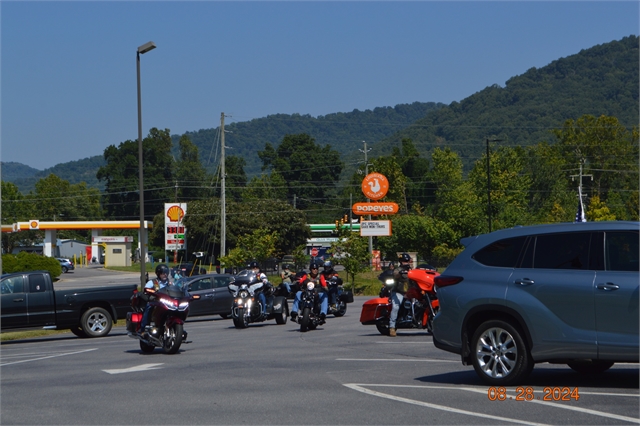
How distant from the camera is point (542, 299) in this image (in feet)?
30.6

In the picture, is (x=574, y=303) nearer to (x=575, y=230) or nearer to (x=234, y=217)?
(x=575, y=230)

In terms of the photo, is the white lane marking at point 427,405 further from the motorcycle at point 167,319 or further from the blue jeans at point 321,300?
the blue jeans at point 321,300

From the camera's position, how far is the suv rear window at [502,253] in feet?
32.0

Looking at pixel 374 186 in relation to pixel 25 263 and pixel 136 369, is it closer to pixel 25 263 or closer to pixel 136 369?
pixel 25 263

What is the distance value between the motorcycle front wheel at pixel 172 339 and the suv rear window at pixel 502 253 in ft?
23.9

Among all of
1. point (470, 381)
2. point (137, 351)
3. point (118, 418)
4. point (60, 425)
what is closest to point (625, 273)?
point (470, 381)

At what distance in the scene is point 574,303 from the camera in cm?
906

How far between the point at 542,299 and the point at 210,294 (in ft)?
64.5

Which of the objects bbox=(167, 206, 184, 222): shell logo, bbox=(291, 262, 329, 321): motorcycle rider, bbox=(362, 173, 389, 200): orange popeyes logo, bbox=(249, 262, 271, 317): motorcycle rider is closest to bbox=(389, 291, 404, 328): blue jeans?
bbox=(291, 262, 329, 321): motorcycle rider

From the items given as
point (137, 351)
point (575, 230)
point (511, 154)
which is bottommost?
point (137, 351)

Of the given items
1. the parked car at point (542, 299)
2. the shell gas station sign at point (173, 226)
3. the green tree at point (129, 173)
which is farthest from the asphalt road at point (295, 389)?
the green tree at point (129, 173)

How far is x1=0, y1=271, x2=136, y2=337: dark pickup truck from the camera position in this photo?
21.5 metres

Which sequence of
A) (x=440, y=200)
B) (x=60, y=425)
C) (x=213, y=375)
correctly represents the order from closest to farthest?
(x=60, y=425)
(x=213, y=375)
(x=440, y=200)

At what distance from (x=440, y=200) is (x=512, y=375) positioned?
100597mm
